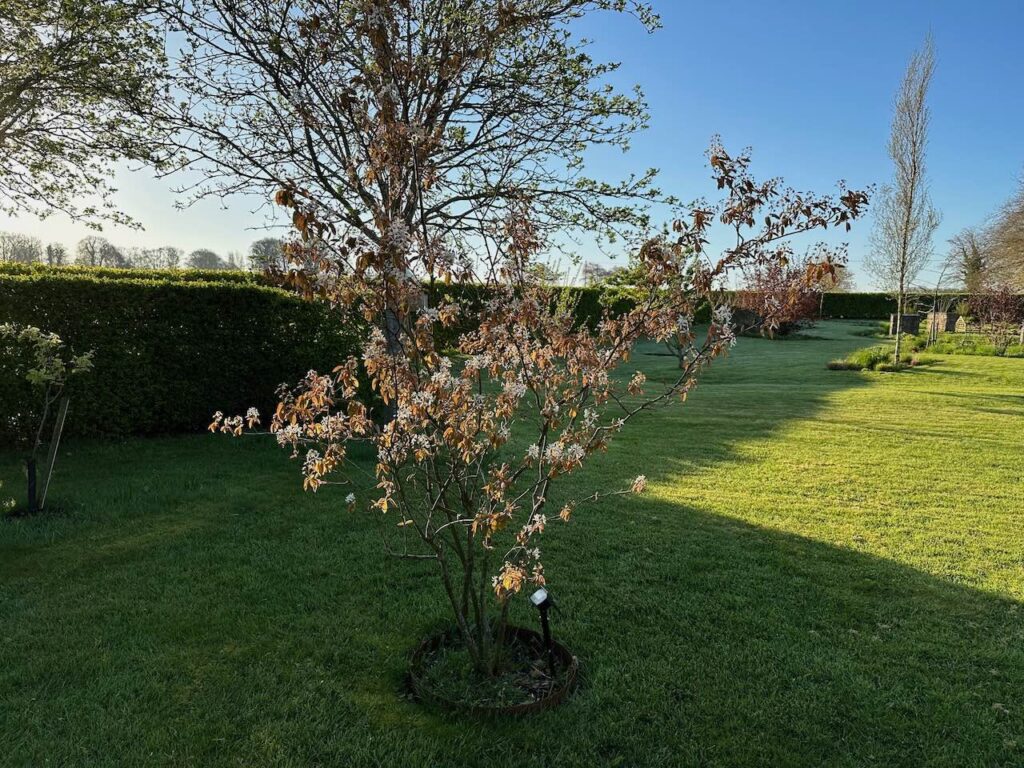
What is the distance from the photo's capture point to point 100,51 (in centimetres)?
773

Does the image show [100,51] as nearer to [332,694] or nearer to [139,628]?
[139,628]

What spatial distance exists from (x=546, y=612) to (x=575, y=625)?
2.32 ft

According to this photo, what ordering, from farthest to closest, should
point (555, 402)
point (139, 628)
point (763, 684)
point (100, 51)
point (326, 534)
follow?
point (100, 51) → point (326, 534) → point (139, 628) → point (763, 684) → point (555, 402)

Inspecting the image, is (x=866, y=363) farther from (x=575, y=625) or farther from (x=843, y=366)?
(x=575, y=625)

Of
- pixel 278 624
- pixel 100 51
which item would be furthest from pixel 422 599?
pixel 100 51

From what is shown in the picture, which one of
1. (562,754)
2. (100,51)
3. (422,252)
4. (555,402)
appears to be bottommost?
(562,754)

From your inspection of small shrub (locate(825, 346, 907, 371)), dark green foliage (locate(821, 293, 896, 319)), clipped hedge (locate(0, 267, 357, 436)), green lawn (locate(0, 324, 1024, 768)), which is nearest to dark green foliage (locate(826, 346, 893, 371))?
small shrub (locate(825, 346, 907, 371))

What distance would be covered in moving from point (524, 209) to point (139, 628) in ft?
9.36

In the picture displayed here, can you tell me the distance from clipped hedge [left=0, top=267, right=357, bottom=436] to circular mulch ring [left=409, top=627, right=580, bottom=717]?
16.1 feet

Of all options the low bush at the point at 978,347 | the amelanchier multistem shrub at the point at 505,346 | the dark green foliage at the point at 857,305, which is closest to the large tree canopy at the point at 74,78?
the amelanchier multistem shrub at the point at 505,346

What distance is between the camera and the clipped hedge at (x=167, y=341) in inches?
267

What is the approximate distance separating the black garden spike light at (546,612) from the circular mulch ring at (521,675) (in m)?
0.02

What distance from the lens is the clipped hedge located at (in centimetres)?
679

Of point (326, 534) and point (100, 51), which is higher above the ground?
point (100, 51)
